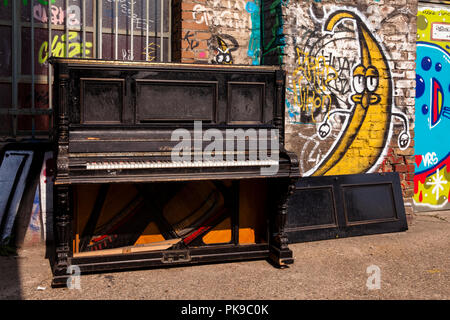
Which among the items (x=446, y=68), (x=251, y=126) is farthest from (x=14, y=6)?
(x=446, y=68)

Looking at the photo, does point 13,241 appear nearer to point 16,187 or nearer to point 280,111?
point 16,187

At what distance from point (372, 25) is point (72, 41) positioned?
10.8 feet

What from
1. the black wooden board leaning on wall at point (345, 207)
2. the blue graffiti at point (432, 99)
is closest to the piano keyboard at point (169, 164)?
the black wooden board leaning on wall at point (345, 207)

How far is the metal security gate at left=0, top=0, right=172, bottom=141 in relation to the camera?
4367mm

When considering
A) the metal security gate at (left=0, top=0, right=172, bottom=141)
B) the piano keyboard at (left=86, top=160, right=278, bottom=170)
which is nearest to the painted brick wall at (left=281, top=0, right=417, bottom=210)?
the piano keyboard at (left=86, top=160, right=278, bottom=170)

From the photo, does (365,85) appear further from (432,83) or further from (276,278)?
(276,278)

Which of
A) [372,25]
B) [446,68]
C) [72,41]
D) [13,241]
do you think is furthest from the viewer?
[446,68]

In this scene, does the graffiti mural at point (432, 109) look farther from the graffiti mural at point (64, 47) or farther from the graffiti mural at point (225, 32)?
the graffiti mural at point (64, 47)

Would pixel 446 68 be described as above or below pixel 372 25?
below

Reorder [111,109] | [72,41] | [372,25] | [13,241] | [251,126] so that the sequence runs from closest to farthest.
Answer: [111,109] < [251,126] < [13,241] < [72,41] < [372,25]

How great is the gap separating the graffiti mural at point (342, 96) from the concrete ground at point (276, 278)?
1.21 metres

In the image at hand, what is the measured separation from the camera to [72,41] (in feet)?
14.9

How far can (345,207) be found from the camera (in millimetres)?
4727

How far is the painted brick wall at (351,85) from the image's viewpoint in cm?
492
